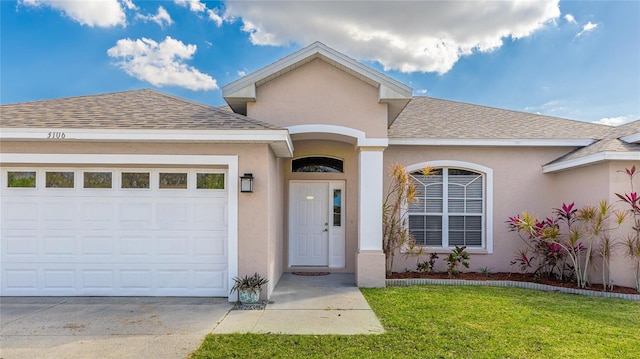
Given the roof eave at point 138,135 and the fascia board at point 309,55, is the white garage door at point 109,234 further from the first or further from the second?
the fascia board at point 309,55

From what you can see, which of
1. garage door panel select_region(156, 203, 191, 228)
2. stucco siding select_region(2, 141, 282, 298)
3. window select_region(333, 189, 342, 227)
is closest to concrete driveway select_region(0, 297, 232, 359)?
stucco siding select_region(2, 141, 282, 298)

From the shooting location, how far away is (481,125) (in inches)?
409

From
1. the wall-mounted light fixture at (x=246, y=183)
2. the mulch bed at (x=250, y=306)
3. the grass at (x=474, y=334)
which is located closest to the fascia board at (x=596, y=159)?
the grass at (x=474, y=334)

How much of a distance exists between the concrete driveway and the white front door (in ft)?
11.6

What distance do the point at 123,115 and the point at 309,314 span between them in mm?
5326

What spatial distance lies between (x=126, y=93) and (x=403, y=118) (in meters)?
7.89

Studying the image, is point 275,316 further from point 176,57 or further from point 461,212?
point 176,57

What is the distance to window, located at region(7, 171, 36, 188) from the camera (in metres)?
6.78

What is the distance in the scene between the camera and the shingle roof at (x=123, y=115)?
6484mm

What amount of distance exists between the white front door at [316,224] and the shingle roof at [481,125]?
2499 mm

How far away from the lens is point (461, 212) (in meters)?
9.73

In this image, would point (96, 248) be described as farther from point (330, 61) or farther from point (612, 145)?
point (612, 145)

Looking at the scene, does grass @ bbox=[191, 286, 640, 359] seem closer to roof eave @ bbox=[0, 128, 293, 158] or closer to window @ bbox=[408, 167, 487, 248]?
window @ bbox=[408, 167, 487, 248]

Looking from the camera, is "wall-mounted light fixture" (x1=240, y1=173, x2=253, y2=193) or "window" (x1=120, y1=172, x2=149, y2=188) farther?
"window" (x1=120, y1=172, x2=149, y2=188)
